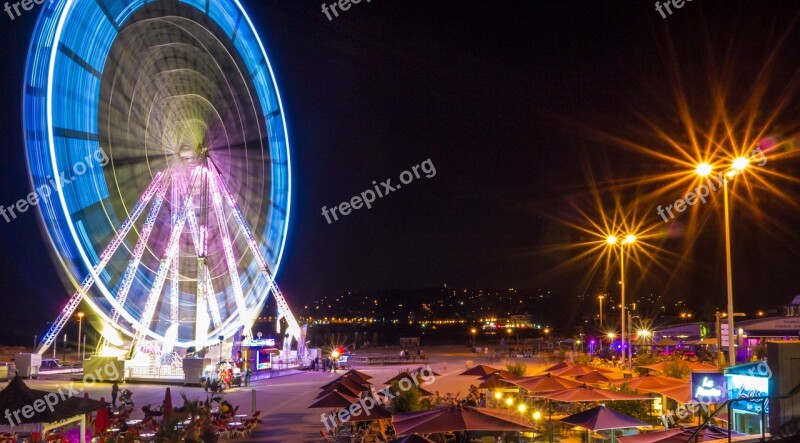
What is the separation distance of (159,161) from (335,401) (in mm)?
17121

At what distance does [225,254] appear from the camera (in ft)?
102

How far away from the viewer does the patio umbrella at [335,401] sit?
14.7 meters

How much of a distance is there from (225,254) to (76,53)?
1118 cm

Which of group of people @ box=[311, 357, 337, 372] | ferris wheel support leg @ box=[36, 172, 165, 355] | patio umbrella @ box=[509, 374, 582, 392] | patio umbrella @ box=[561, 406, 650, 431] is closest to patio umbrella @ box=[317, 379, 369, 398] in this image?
patio umbrella @ box=[509, 374, 582, 392]

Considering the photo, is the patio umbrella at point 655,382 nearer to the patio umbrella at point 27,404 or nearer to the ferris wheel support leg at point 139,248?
the patio umbrella at point 27,404

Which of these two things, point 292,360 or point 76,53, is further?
point 292,360

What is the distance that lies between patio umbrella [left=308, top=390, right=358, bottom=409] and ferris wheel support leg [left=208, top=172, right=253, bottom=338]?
54.4ft

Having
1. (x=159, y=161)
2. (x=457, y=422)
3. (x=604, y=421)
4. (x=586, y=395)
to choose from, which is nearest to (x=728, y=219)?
(x=586, y=395)

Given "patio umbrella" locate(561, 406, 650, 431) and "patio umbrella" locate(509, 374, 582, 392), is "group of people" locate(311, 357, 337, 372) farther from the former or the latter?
"patio umbrella" locate(561, 406, 650, 431)

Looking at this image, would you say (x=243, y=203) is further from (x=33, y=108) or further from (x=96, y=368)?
(x=33, y=108)

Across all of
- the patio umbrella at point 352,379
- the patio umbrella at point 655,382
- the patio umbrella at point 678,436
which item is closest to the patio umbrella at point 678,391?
the patio umbrella at point 655,382

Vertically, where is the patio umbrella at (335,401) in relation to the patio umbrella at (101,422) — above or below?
above

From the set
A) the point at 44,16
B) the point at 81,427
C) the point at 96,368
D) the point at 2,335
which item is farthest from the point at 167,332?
the point at 2,335

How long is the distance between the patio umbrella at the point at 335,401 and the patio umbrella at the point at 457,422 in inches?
174
